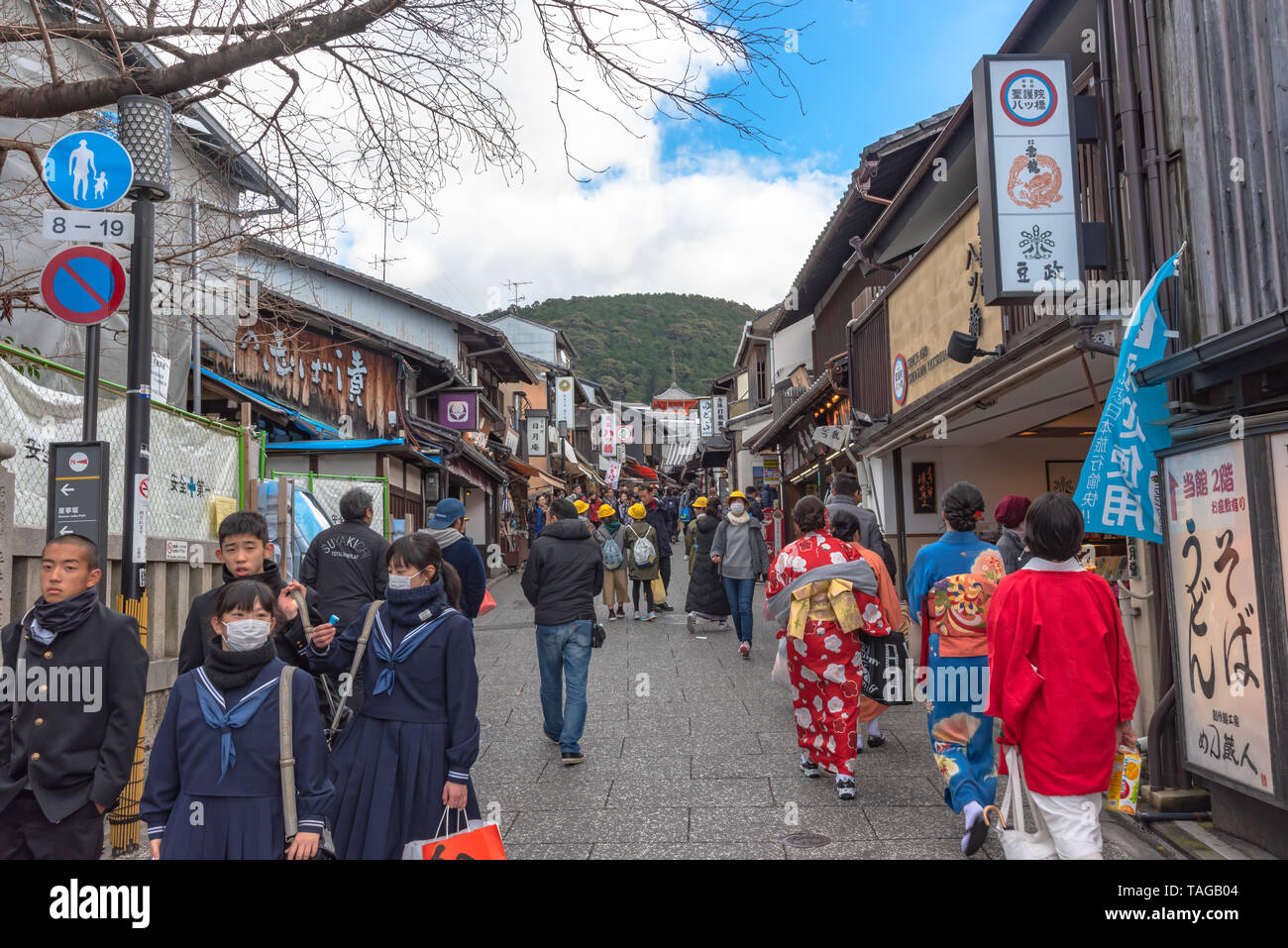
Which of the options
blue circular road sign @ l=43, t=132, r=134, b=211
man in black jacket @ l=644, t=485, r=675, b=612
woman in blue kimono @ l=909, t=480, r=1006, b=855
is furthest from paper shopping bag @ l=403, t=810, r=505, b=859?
man in black jacket @ l=644, t=485, r=675, b=612

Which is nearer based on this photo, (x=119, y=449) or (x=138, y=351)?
(x=138, y=351)

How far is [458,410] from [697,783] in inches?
727

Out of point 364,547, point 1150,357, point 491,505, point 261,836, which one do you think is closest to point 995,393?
point 1150,357

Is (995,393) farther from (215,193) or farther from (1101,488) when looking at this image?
(215,193)

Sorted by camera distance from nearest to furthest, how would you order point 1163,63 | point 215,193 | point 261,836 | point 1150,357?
point 261,836 → point 1150,357 → point 1163,63 → point 215,193

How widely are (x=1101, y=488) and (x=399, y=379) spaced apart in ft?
58.6

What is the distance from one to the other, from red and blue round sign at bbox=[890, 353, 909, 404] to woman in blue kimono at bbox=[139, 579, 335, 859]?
34.5 ft

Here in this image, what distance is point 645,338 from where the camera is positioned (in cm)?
8969

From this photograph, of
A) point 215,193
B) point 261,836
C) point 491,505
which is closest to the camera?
point 261,836

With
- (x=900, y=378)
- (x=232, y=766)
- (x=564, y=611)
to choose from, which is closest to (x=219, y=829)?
(x=232, y=766)

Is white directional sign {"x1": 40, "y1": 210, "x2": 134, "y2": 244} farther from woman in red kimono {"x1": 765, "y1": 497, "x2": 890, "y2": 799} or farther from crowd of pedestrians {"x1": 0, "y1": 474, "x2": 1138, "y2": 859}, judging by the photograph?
woman in red kimono {"x1": 765, "y1": 497, "x2": 890, "y2": 799}

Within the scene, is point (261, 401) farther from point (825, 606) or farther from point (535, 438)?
point (535, 438)

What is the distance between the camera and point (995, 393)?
8.60 meters

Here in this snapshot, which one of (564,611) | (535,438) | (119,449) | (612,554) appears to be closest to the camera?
(119,449)
